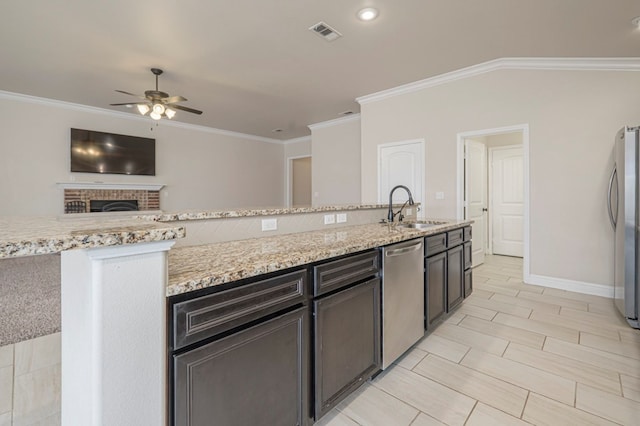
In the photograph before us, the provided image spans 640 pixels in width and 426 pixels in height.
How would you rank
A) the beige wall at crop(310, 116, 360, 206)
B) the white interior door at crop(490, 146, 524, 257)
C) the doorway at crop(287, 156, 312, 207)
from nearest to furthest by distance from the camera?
1. the white interior door at crop(490, 146, 524, 257)
2. the beige wall at crop(310, 116, 360, 206)
3. the doorway at crop(287, 156, 312, 207)

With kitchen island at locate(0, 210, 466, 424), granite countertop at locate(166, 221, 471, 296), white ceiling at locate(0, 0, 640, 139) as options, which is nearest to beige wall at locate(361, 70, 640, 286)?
white ceiling at locate(0, 0, 640, 139)

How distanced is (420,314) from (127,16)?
364 cm

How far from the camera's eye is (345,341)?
4.97ft

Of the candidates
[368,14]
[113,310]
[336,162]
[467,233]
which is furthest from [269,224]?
[336,162]

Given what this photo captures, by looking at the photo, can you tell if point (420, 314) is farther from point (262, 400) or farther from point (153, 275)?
point (153, 275)

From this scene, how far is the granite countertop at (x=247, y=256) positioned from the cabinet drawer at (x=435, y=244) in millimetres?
305

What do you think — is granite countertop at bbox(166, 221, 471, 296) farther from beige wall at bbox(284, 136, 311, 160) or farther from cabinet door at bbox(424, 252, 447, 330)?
beige wall at bbox(284, 136, 311, 160)

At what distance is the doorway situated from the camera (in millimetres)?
8734

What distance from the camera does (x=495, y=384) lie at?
1810 millimetres

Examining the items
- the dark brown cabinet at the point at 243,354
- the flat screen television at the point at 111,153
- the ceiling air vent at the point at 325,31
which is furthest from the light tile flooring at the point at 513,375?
the flat screen television at the point at 111,153

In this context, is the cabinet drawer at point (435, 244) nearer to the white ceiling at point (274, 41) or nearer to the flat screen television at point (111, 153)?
the white ceiling at point (274, 41)

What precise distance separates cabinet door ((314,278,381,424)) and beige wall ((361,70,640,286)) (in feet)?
10.2

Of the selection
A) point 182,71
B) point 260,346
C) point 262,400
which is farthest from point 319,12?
point 262,400

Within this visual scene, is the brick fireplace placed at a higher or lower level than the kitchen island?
higher
